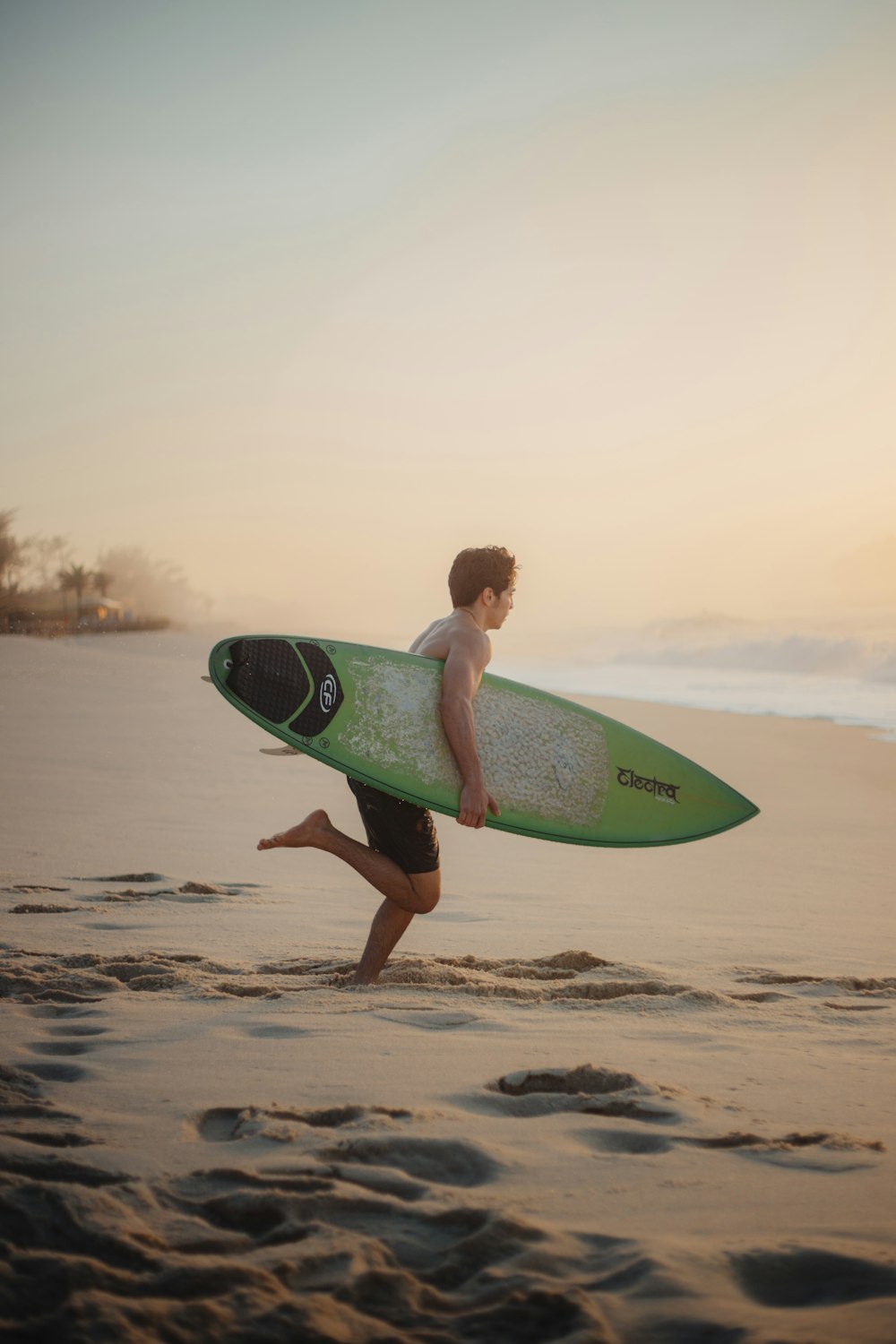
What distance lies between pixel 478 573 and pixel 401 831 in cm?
92

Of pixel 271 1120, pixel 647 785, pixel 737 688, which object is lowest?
pixel 271 1120

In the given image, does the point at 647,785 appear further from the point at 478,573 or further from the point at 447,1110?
the point at 447,1110

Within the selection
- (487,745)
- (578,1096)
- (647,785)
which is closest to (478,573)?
(487,745)

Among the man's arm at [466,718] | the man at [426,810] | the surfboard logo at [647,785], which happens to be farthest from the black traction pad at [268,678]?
the surfboard logo at [647,785]

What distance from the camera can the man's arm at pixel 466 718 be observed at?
3488mm

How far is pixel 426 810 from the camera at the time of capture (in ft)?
12.7

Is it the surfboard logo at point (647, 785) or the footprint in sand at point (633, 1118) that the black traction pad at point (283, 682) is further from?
the footprint in sand at point (633, 1118)

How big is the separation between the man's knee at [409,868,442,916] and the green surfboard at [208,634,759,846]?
289mm

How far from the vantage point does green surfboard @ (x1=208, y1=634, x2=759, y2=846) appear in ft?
13.2

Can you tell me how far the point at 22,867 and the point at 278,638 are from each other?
191 centimetres

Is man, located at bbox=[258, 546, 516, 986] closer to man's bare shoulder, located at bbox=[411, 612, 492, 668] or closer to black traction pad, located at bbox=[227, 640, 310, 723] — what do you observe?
man's bare shoulder, located at bbox=[411, 612, 492, 668]

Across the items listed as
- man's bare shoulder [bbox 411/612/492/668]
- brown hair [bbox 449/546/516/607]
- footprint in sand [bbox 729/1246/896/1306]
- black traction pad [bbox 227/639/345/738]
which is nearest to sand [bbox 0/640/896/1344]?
footprint in sand [bbox 729/1246/896/1306]

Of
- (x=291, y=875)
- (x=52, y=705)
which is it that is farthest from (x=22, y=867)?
(x=52, y=705)

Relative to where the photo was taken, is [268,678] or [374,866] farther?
[268,678]
